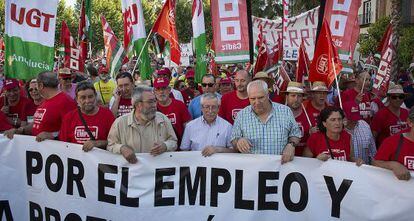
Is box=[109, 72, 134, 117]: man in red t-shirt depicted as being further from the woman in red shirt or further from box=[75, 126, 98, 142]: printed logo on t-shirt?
the woman in red shirt

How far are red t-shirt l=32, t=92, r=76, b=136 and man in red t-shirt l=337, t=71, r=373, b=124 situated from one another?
3.46m

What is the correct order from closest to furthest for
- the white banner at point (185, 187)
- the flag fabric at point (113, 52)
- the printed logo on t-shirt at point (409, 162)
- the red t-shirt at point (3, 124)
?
the printed logo on t-shirt at point (409, 162)
the white banner at point (185, 187)
the red t-shirt at point (3, 124)
the flag fabric at point (113, 52)

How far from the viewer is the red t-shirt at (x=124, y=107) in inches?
246

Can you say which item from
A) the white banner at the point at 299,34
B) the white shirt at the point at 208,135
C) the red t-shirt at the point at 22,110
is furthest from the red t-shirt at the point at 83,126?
the white banner at the point at 299,34

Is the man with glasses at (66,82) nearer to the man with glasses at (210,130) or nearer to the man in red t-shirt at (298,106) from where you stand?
the man with glasses at (210,130)

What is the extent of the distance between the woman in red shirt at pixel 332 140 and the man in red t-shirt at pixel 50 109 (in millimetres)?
2534

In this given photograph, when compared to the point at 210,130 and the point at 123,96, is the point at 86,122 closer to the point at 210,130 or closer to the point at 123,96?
the point at 210,130

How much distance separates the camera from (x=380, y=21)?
25.5m

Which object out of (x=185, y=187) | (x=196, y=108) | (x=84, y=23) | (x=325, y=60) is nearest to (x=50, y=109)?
(x=185, y=187)

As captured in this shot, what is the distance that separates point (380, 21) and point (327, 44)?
2138 centimetres

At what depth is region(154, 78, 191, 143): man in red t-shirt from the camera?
5.92 m

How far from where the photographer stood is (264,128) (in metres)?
4.71

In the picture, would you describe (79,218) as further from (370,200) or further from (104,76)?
(104,76)

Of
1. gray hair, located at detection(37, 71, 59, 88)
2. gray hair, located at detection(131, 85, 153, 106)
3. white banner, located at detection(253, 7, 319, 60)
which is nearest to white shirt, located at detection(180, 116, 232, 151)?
gray hair, located at detection(131, 85, 153, 106)
